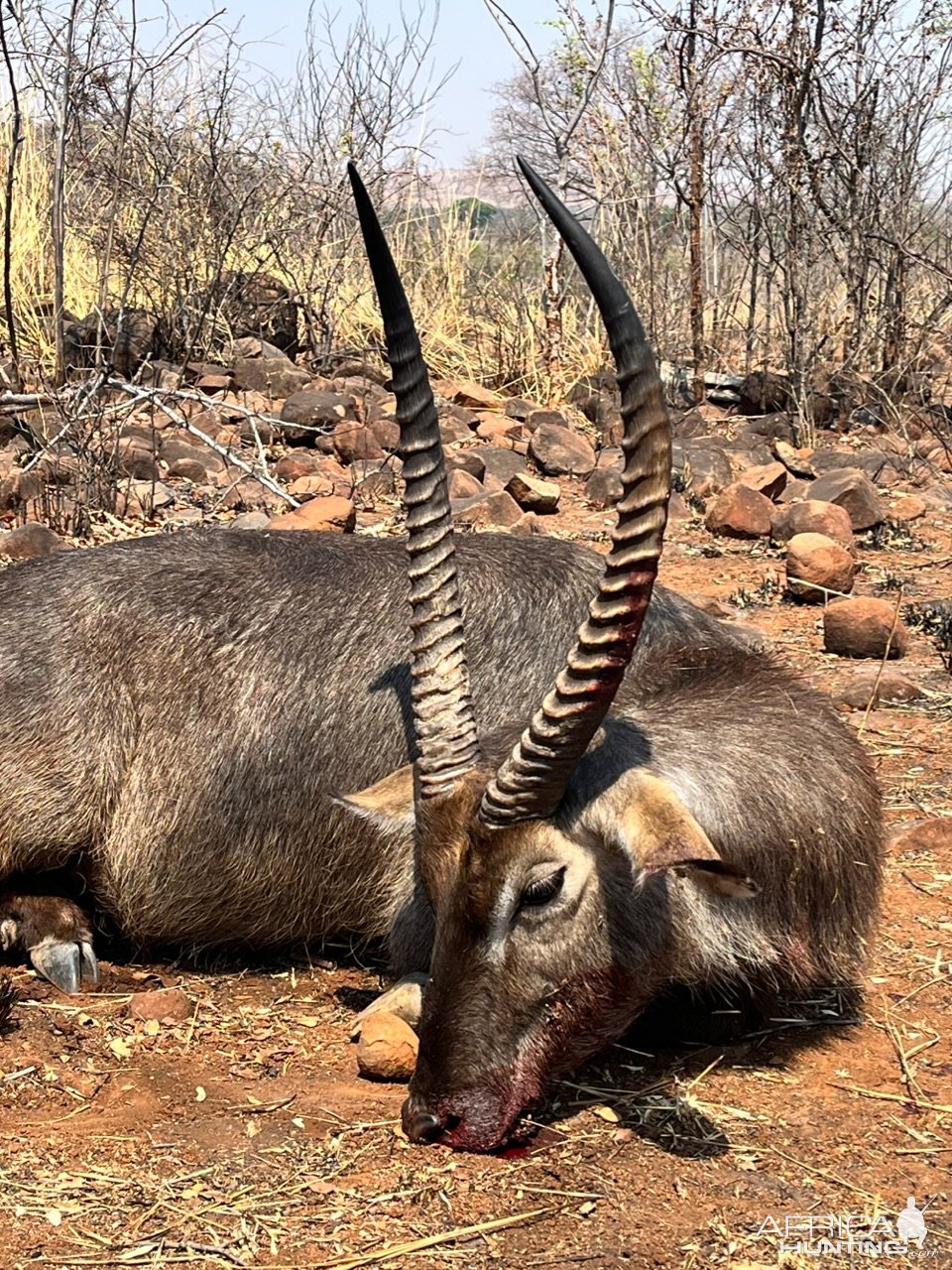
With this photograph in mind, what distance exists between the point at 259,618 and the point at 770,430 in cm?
1033

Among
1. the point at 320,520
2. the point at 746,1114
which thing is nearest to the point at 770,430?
the point at 320,520

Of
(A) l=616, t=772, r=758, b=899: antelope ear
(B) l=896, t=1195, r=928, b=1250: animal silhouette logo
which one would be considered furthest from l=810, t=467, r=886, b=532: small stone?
(B) l=896, t=1195, r=928, b=1250: animal silhouette logo

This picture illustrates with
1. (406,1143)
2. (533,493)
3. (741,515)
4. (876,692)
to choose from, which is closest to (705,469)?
(741,515)

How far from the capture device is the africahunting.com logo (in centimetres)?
323

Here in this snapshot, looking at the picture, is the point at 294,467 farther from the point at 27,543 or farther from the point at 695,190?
the point at 695,190

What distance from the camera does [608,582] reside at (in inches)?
136

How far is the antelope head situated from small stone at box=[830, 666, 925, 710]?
3.36 metres

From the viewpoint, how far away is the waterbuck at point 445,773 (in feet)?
11.6

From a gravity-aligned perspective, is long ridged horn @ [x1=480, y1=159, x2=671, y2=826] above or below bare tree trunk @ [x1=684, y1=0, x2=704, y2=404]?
below

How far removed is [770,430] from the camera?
570 inches

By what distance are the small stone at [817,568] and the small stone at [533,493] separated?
2456 millimetres

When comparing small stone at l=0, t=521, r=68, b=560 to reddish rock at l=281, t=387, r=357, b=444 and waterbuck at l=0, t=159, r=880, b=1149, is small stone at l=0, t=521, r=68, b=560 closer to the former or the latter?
waterbuck at l=0, t=159, r=880, b=1149

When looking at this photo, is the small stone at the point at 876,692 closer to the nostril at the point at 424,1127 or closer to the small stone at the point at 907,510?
the nostril at the point at 424,1127

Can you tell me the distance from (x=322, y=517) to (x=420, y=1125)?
4.96 meters
